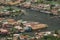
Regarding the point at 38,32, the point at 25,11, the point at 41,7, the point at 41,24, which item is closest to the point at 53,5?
the point at 41,7

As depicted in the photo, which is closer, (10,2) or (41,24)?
(41,24)

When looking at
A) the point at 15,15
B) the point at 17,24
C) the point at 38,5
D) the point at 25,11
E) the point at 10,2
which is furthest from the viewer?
the point at 10,2

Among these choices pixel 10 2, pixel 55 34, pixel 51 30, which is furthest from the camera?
pixel 10 2

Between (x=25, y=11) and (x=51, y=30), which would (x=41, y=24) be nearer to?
(x=51, y=30)

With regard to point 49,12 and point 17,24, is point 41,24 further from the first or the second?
point 49,12

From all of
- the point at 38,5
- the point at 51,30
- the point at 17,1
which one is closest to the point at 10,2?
the point at 17,1

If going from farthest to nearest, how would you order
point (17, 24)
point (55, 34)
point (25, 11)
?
point (25, 11) < point (17, 24) < point (55, 34)
